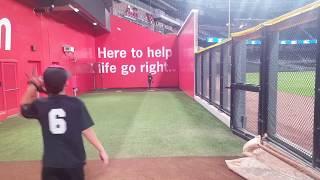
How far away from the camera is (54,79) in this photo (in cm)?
243

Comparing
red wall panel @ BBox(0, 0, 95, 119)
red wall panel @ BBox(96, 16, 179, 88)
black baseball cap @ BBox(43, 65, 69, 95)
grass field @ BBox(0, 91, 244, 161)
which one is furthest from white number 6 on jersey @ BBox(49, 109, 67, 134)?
red wall panel @ BBox(96, 16, 179, 88)

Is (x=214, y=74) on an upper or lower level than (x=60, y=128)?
upper

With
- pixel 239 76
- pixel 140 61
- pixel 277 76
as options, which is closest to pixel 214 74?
pixel 239 76

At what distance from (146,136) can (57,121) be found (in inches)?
192

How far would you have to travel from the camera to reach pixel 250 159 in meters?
5.12

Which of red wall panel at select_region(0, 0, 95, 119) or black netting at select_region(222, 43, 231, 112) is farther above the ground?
red wall panel at select_region(0, 0, 95, 119)

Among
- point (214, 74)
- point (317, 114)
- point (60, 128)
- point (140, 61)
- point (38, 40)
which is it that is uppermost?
point (38, 40)

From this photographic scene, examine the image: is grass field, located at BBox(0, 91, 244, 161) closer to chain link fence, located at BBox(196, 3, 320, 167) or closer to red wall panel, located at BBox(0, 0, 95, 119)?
chain link fence, located at BBox(196, 3, 320, 167)

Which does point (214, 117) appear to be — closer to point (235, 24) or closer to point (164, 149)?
point (164, 149)

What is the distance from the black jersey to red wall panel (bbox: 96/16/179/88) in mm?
21184

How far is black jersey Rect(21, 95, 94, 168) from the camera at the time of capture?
2471 millimetres

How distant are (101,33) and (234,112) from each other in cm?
1689

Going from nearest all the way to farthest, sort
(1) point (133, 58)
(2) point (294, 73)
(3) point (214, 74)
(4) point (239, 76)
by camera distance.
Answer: (2) point (294, 73), (4) point (239, 76), (3) point (214, 74), (1) point (133, 58)

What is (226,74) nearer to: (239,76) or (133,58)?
(239,76)
